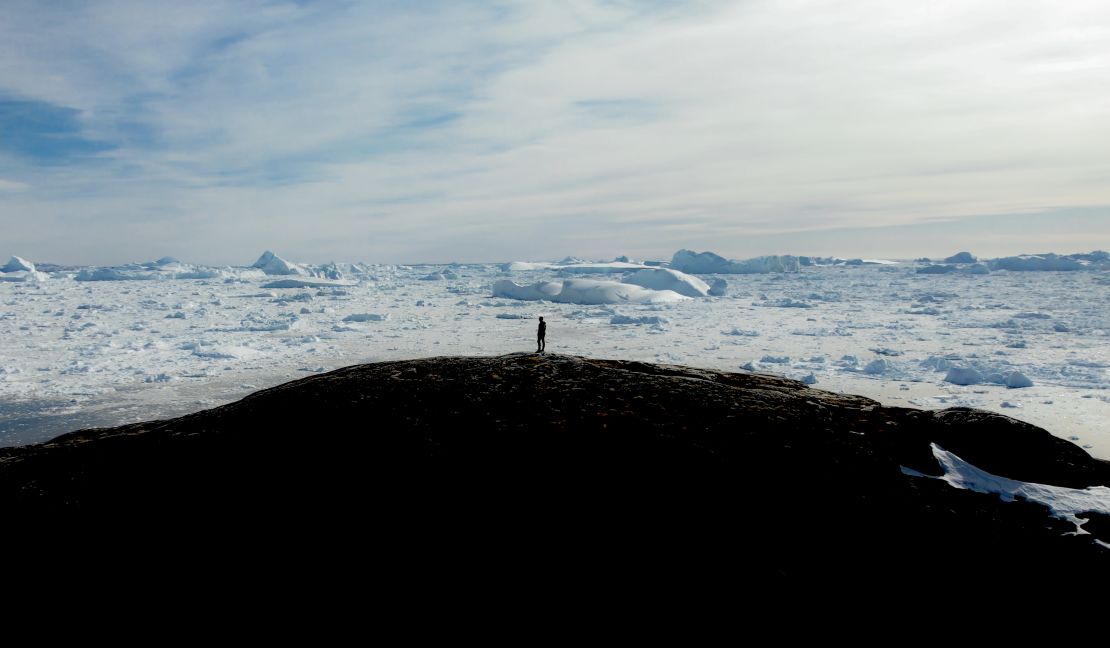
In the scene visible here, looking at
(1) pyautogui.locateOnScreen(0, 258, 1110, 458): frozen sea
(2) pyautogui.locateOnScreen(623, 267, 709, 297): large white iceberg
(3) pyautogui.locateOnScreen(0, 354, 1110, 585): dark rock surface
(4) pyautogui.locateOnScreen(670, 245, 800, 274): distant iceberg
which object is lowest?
(1) pyautogui.locateOnScreen(0, 258, 1110, 458): frozen sea

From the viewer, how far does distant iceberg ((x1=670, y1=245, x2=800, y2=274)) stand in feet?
427

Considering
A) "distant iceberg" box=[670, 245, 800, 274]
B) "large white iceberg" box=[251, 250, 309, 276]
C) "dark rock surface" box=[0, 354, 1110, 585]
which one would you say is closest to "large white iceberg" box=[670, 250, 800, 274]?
"distant iceberg" box=[670, 245, 800, 274]

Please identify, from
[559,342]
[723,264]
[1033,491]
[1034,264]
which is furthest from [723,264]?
[1033,491]

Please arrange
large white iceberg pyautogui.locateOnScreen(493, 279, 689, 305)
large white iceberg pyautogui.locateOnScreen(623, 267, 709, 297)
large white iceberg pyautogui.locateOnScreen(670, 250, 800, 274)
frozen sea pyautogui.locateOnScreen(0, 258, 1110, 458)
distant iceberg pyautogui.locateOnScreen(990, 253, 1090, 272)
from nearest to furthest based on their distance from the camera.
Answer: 1. frozen sea pyautogui.locateOnScreen(0, 258, 1110, 458)
2. large white iceberg pyautogui.locateOnScreen(493, 279, 689, 305)
3. large white iceberg pyautogui.locateOnScreen(623, 267, 709, 297)
4. large white iceberg pyautogui.locateOnScreen(670, 250, 800, 274)
5. distant iceberg pyautogui.locateOnScreen(990, 253, 1090, 272)

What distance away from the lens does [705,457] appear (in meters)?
8.45

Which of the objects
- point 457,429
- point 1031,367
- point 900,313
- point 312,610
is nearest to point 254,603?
point 312,610

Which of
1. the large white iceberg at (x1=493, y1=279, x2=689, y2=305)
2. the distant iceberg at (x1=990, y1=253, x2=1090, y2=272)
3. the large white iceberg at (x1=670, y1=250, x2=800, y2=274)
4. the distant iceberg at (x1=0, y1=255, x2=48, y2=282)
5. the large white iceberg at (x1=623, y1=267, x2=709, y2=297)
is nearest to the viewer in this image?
the large white iceberg at (x1=493, y1=279, x2=689, y2=305)

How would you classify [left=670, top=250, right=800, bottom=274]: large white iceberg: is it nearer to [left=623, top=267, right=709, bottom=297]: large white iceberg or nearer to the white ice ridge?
[left=623, top=267, right=709, bottom=297]: large white iceberg

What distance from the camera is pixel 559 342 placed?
161ft

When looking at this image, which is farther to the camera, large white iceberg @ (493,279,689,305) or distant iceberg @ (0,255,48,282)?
distant iceberg @ (0,255,48,282)

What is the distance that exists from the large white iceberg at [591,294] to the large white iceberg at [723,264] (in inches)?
1704

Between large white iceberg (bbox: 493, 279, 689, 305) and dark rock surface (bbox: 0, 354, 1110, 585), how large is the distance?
72.2 metres

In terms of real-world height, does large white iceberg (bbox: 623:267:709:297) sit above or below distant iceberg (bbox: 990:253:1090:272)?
below

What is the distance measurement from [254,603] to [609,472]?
4.38 meters
